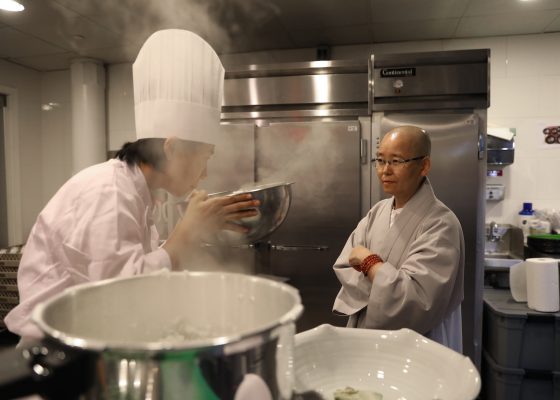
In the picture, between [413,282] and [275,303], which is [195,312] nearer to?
[275,303]

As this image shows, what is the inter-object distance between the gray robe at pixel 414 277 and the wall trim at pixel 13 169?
12.6 ft

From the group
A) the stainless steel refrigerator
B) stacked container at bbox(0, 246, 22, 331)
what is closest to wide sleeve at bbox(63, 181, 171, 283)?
the stainless steel refrigerator

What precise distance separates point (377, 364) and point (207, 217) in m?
0.53

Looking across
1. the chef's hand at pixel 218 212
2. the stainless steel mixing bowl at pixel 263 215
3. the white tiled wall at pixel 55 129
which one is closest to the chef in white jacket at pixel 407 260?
the stainless steel mixing bowl at pixel 263 215

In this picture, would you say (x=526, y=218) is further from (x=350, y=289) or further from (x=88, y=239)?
(x=88, y=239)

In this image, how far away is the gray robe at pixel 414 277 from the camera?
4.99ft

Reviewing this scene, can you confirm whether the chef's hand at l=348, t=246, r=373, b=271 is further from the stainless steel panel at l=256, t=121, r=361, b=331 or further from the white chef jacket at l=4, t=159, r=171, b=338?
the stainless steel panel at l=256, t=121, r=361, b=331

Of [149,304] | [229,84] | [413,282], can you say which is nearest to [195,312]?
[149,304]

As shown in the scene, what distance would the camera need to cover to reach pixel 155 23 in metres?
2.69

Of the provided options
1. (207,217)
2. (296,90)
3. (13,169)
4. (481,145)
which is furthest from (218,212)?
(13,169)

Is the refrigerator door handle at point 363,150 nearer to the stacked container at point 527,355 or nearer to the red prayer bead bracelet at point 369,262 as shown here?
the stacked container at point 527,355

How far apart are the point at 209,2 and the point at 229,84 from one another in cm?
59

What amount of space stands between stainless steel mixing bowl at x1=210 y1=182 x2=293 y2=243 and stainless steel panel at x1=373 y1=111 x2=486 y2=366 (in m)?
1.82

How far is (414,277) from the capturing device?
153 cm
